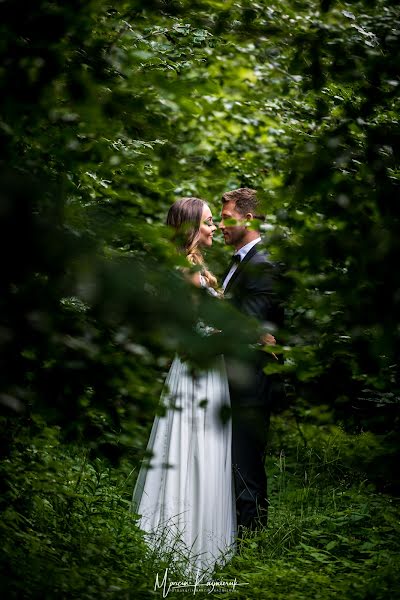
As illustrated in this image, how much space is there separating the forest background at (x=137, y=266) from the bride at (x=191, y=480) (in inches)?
12.8

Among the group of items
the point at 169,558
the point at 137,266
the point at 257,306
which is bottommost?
the point at 169,558

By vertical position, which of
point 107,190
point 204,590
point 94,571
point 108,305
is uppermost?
point 108,305

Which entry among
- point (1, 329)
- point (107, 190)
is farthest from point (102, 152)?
point (1, 329)

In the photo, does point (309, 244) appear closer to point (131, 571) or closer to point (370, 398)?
point (370, 398)

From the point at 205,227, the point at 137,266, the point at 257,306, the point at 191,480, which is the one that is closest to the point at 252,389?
the point at 257,306

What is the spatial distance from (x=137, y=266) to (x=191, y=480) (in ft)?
10.6

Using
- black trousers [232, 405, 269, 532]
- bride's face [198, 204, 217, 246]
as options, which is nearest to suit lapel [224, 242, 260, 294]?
bride's face [198, 204, 217, 246]

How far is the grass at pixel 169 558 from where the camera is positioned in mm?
2648

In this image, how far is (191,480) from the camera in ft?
14.3

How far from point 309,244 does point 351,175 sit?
0.58m

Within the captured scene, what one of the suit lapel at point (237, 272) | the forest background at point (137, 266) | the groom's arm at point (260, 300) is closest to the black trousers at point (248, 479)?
the forest background at point (137, 266)

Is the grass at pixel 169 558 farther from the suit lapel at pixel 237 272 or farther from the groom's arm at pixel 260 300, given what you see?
the suit lapel at pixel 237 272

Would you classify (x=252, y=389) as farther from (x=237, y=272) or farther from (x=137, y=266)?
(x=137, y=266)

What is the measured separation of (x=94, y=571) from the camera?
2.90m
